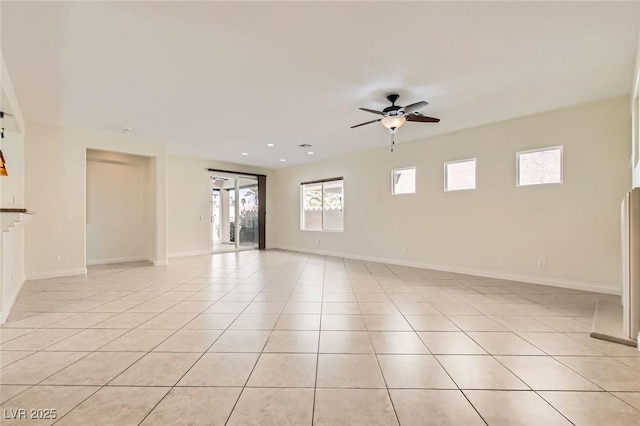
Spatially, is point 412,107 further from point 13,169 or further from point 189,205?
point 189,205

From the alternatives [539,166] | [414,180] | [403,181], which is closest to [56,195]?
[403,181]

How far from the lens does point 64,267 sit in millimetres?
5043

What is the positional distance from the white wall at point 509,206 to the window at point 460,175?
0.12 metres

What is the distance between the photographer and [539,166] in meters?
4.48

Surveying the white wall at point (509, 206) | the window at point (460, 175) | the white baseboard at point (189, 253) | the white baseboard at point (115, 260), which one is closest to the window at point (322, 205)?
the white wall at point (509, 206)

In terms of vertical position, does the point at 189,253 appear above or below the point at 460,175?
below

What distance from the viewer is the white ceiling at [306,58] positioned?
2.21 metres

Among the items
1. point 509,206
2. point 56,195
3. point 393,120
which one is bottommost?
point 509,206

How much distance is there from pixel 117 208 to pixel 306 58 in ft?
20.5

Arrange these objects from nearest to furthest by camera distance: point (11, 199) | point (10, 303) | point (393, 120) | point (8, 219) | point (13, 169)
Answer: point (8, 219) < point (10, 303) < point (393, 120) < point (11, 199) < point (13, 169)

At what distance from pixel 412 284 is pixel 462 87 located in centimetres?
290

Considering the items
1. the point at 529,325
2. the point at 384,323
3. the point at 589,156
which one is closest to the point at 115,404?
the point at 384,323

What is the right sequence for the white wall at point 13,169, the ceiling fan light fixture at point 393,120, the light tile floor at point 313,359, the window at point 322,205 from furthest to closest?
the window at point 322,205 → the white wall at point 13,169 → the ceiling fan light fixture at point 393,120 → the light tile floor at point 313,359

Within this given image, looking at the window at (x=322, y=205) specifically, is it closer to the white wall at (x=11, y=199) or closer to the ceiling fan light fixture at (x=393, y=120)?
the ceiling fan light fixture at (x=393, y=120)
